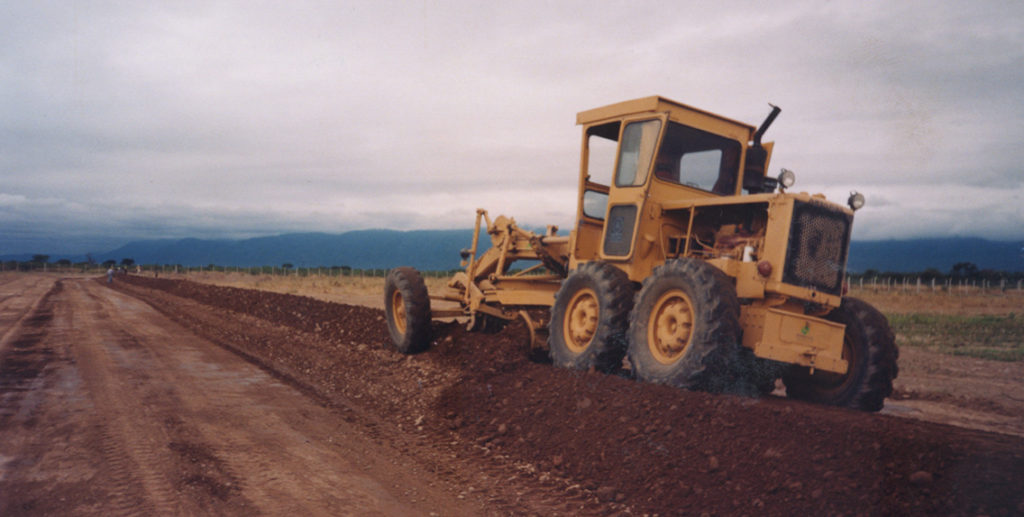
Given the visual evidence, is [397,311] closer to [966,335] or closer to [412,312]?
[412,312]

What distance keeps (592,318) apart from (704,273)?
1815 millimetres

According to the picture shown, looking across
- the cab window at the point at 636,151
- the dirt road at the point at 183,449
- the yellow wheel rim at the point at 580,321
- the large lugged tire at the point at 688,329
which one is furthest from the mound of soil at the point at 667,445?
the cab window at the point at 636,151

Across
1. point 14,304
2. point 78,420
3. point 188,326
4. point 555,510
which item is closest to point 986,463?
point 555,510

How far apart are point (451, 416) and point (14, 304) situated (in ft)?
76.3

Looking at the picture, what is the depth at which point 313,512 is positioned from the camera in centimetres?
435

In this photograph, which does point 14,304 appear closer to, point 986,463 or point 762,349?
point 762,349

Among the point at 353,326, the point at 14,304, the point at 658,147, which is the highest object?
the point at 658,147

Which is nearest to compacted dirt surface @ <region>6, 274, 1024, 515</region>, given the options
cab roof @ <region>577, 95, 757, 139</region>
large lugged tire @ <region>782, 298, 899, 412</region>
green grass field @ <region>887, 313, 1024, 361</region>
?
large lugged tire @ <region>782, 298, 899, 412</region>

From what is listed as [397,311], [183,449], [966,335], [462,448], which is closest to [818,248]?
[462,448]

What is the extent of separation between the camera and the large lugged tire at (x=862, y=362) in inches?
264

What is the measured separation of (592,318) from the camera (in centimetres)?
759

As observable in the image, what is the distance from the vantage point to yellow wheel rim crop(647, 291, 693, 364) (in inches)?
252

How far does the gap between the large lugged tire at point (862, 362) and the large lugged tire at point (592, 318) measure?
2071mm

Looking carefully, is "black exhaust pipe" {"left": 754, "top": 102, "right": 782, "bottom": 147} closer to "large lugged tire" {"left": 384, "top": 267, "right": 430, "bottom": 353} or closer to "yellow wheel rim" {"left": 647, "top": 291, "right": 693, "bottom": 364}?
"yellow wheel rim" {"left": 647, "top": 291, "right": 693, "bottom": 364}
